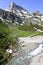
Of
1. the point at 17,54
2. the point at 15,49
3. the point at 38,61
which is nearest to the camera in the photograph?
the point at 38,61

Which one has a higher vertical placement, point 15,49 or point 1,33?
point 1,33

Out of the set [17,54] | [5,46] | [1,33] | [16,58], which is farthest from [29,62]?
Result: [1,33]

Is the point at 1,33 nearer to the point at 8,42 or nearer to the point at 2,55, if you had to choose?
the point at 8,42

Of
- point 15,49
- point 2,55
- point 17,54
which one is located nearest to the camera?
point 2,55

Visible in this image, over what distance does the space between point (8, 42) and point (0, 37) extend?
6.57ft

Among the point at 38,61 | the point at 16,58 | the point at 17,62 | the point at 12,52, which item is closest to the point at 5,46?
the point at 12,52

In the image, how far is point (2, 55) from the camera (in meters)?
27.3

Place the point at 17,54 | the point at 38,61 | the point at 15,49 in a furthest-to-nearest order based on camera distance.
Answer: the point at 15,49 < the point at 17,54 < the point at 38,61

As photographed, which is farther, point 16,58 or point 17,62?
point 16,58

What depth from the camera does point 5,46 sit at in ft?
105

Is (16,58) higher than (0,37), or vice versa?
(0,37)

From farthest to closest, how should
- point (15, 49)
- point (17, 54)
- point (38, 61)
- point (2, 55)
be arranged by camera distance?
point (15, 49), point (17, 54), point (2, 55), point (38, 61)

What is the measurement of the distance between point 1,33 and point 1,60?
30.0ft

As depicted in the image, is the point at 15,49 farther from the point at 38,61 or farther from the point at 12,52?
the point at 38,61
